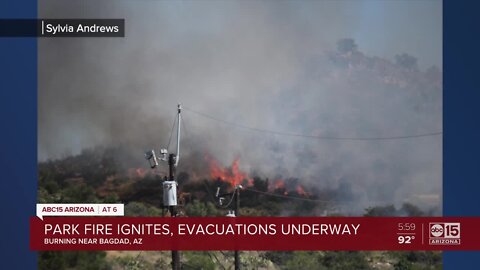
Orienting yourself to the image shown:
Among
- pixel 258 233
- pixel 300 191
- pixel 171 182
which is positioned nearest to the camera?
pixel 258 233

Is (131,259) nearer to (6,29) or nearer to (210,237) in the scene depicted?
(210,237)

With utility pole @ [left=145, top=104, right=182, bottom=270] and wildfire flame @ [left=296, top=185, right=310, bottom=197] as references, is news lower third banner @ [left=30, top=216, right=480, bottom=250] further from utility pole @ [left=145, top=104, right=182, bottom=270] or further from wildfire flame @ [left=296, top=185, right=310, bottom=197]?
wildfire flame @ [left=296, top=185, right=310, bottom=197]

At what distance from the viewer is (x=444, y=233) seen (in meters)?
6.87

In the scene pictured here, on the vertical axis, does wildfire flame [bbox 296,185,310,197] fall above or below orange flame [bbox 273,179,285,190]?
below

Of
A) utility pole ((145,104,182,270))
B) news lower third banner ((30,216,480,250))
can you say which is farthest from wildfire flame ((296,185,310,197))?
news lower third banner ((30,216,480,250))

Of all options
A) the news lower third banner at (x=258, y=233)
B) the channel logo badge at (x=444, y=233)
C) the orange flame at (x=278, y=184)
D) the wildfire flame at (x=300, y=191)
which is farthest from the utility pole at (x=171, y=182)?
the channel logo badge at (x=444, y=233)

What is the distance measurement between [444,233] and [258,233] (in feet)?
6.08

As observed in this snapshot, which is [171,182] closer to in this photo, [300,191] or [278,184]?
[278,184]

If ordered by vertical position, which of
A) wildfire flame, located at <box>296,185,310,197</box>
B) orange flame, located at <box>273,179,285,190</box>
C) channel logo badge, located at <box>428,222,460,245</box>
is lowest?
channel logo badge, located at <box>428,222,460,245</box>

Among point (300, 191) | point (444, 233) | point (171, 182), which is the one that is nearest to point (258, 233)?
point (444, 233)

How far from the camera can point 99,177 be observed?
1150 cm

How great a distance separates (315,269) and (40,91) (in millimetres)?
5718

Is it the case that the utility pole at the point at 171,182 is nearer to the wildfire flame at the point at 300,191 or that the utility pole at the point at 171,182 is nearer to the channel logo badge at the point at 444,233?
the wildfire flame at the point at 300,191

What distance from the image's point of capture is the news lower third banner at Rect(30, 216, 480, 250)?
22.5 ft
